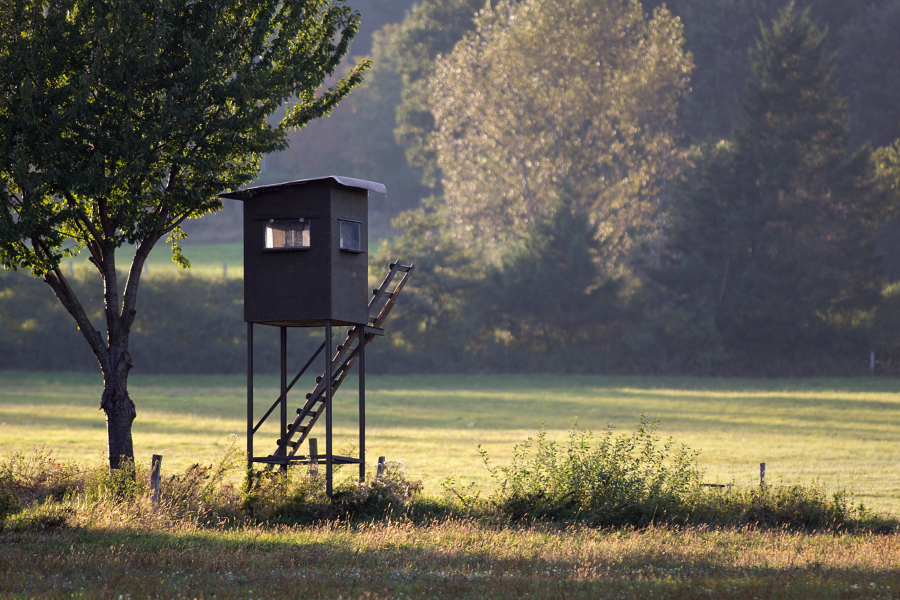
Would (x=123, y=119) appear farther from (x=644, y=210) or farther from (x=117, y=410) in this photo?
(x=644, y=210)

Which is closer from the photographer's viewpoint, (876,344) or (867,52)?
(876,344)

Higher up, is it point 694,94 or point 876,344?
point 694,94

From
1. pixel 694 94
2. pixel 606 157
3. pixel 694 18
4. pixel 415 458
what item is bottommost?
pixel 415 458

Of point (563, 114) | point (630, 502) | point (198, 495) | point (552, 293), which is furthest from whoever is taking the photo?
point (563, 114)

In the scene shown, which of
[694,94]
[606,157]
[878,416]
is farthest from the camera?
[694,94]

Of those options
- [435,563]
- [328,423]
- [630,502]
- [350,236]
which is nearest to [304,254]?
[350,236]

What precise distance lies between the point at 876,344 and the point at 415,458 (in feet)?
151

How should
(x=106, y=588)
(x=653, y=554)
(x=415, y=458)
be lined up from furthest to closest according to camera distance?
(x=415, y=458)
(x=653, y=554)
(x=106, y=588)

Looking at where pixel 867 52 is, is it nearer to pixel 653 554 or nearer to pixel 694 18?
pixel 694 18

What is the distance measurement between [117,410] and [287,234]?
5.02 meters

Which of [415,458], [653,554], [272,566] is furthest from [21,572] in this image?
[415,458]

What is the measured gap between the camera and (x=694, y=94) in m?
84.8

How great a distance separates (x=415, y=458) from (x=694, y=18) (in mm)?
64149

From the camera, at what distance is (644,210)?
80000mm
